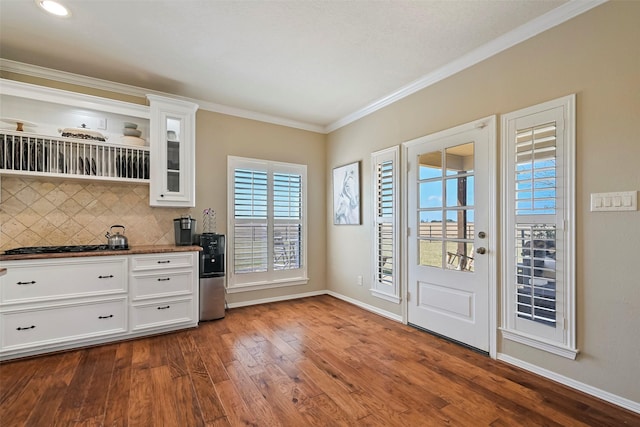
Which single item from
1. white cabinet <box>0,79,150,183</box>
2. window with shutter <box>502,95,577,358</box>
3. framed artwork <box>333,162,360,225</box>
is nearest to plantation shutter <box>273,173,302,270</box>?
framed artwork <box>333,162,360,225</box>

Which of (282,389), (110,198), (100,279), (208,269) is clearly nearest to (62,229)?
(110,198)

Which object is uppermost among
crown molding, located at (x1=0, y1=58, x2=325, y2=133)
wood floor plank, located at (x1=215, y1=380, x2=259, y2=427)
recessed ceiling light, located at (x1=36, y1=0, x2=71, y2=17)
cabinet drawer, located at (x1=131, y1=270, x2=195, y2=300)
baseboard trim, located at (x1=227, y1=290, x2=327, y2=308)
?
recessed ceiling light, located at (x1=36, y1=0, x2=71, y2=17)

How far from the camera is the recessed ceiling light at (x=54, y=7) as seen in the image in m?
2.06

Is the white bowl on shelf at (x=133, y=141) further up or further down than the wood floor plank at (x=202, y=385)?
further up

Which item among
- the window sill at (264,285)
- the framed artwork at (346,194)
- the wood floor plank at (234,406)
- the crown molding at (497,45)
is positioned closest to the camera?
the wood floor plank at (234,406)

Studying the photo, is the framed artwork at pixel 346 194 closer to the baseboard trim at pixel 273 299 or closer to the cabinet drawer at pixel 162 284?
the baseboard trim at pixel 273 299

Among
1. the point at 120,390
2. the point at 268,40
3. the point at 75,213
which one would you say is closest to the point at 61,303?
the point at 75,213

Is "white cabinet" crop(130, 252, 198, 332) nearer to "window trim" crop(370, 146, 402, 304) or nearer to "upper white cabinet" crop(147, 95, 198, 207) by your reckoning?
"upper white cabinet" crop(147, 95, 198, 207)

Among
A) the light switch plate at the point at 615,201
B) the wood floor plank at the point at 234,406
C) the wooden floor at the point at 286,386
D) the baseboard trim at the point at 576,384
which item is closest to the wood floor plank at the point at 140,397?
the wooden floor at the point at 286,386

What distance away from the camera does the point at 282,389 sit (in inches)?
80.0

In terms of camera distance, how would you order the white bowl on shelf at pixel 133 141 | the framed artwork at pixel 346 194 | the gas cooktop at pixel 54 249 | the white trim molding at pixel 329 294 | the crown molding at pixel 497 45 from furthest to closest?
the framed artwork at pixel 346 194 → the white trim molding at pixel 329 294 → the white bowl on shelf at pixel 133 141 → the gas cooktop at pixel 54 249 → the crown molding at pixel 497 45

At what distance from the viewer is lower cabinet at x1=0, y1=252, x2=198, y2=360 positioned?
2.44 m

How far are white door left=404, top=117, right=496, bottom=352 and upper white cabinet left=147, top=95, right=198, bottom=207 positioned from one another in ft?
8.20

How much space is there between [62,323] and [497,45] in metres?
4.48
